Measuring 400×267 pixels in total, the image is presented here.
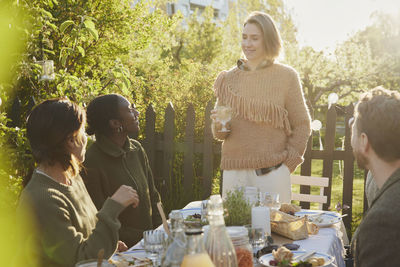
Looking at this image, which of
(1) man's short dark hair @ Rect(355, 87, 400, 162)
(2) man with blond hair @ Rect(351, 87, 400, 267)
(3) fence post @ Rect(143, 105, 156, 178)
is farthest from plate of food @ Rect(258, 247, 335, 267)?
(3) fence post @ Rect(143, 105, 156, 178)

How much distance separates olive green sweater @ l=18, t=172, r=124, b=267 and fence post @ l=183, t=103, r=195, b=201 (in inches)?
141

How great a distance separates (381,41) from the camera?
38.5 m

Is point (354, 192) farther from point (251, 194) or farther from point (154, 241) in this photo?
point (154, 241)

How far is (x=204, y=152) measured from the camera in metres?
5.54

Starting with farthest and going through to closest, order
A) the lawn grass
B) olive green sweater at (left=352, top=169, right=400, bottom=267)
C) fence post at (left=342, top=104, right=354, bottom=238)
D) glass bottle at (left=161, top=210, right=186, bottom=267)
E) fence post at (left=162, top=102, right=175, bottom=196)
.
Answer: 1. the lawn grass
2. fence post at (left=162, top=102, right=175, bottom=196)
3. fence post at (left=342, top=104, right=354, bottom=238)
4. olive green sweater at (left=352, top=169, right=400, bottom=267)
5. glass bottle at (left=161, top=210, right=186, bottom=267)

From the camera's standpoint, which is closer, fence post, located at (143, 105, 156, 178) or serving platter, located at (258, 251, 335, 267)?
serving platter, located at (258, 251, 335, 267)

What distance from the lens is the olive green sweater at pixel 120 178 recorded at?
2.89 m

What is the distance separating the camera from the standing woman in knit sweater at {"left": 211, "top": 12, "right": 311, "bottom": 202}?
324cm

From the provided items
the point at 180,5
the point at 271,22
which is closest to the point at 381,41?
the point at 180,5

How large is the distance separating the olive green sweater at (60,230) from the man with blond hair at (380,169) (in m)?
0.96

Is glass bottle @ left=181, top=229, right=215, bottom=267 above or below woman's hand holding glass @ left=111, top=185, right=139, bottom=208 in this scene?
Answer: below

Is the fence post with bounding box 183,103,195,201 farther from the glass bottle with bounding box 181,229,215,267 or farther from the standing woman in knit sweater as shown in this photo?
the glass bottle with bounding box 181,229,215,267

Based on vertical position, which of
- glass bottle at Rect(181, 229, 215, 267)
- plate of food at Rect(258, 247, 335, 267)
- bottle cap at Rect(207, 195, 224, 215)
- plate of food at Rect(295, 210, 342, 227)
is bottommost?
plate of food at Rect(295, 210, 342, 227)

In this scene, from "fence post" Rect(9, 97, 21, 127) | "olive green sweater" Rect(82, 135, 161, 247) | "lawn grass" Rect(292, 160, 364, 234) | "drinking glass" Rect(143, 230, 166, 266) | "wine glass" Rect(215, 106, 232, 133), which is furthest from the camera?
"lawn grass" Rect(292, 160, 364, 234)
